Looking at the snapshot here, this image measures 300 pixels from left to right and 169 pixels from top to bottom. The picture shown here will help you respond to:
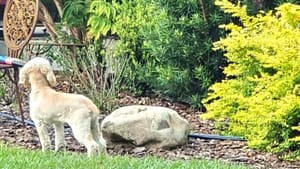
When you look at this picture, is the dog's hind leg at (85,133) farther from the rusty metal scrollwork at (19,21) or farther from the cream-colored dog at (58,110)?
the rusty metal scrollwork at (19,21)

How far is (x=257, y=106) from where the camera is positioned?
657 centimetres

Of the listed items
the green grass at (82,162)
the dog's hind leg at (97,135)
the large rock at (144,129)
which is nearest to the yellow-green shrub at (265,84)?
the large rock at (144,129)

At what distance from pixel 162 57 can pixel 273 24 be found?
2410mm

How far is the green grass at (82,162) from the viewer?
531 centimetres

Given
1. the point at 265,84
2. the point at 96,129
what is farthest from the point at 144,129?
the point at 265,84

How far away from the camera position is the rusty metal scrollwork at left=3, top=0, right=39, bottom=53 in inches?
373

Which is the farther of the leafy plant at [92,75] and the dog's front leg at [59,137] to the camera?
the leafy plant at [92,75]

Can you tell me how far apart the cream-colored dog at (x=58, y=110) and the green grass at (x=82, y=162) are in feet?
0.65

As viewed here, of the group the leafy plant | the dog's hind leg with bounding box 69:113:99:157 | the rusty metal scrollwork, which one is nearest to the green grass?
the dog's hind leg with bounding box 69:113:99:157

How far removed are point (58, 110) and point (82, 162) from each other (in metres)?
0.75

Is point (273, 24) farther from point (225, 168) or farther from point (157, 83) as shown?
point (157, 83)

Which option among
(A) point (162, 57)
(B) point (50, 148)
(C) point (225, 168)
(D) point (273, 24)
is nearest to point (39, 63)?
(B) point (50, 148)

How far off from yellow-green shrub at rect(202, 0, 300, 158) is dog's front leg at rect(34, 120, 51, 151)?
1706mm

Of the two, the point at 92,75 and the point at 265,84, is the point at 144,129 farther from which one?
the point at 92,75
